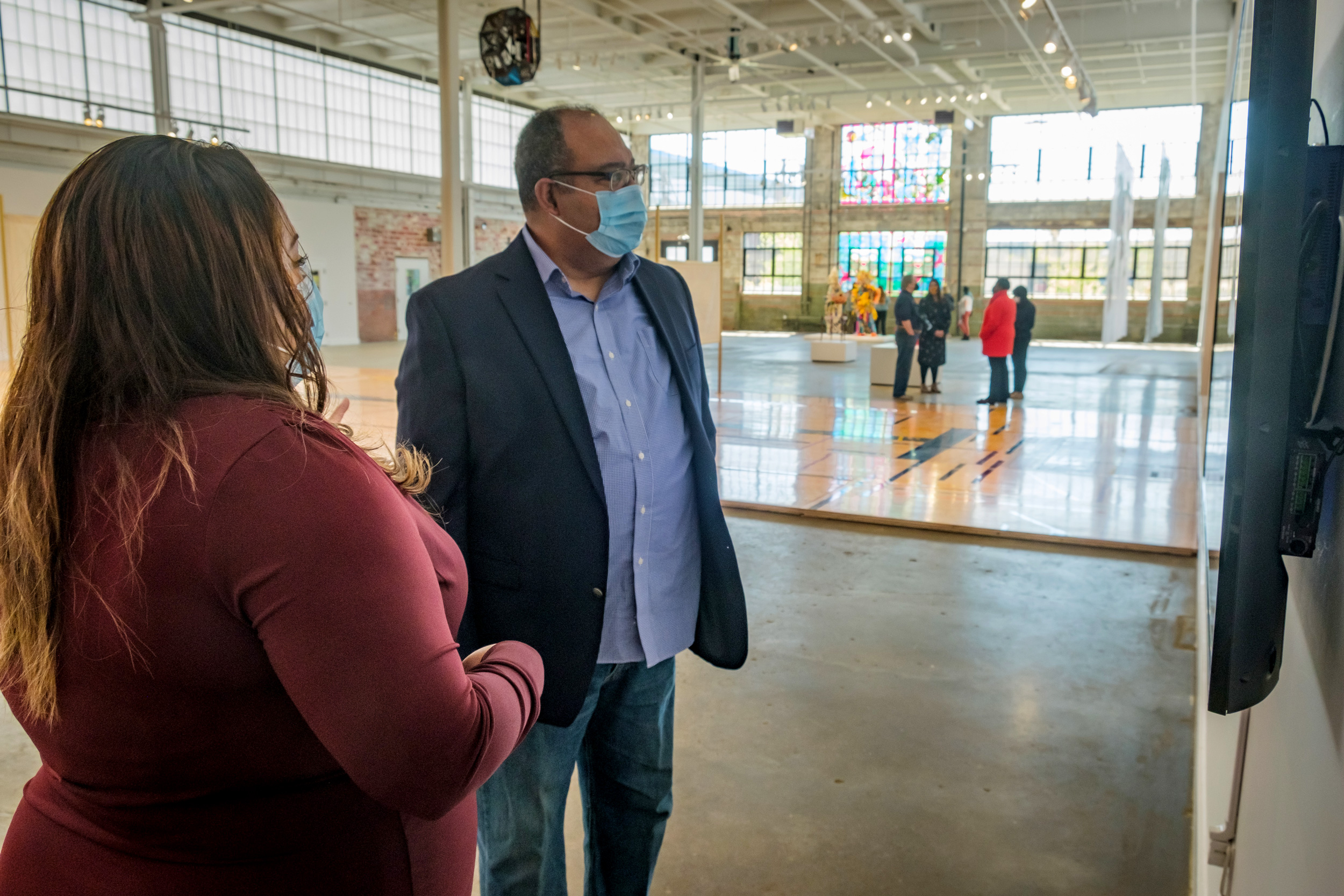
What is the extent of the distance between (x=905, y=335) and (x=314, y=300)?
38.4ft

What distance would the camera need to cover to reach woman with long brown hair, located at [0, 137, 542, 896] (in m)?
0.87

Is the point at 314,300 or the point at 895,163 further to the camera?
the point at 895,163

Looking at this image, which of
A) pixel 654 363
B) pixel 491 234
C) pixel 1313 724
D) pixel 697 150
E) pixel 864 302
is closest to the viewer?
pixel 1313 724

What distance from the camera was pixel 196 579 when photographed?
2.86ft

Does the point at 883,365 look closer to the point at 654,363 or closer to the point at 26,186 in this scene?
the point at 654,363

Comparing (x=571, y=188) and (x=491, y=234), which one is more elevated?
(x=491, y=234)

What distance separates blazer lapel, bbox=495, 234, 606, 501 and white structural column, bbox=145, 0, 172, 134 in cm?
1763

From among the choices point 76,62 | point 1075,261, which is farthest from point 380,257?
point 1075,261

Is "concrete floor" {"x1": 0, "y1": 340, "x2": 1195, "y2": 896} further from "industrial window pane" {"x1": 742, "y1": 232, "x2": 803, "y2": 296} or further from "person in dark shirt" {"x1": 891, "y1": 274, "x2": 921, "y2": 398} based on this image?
"industrial window pane" {"x1": 742, "y1": 232, "x2": 803, "y2": 296}

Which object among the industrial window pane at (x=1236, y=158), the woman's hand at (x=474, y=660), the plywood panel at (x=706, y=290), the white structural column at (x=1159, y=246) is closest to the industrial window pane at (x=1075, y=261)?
the white structural column at (x=1159, y=246)

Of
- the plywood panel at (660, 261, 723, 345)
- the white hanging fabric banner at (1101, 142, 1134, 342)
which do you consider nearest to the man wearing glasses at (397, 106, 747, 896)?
the plywood panel at (660, 261, 723, 345)

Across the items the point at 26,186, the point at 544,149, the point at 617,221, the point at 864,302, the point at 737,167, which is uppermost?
the point at 737,167

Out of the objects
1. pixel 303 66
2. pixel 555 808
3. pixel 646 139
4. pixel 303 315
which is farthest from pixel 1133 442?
pixel 646 139

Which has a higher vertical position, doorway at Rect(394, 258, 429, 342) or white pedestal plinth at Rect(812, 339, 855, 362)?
doorway at Rect(394, 258, 429, 342)
